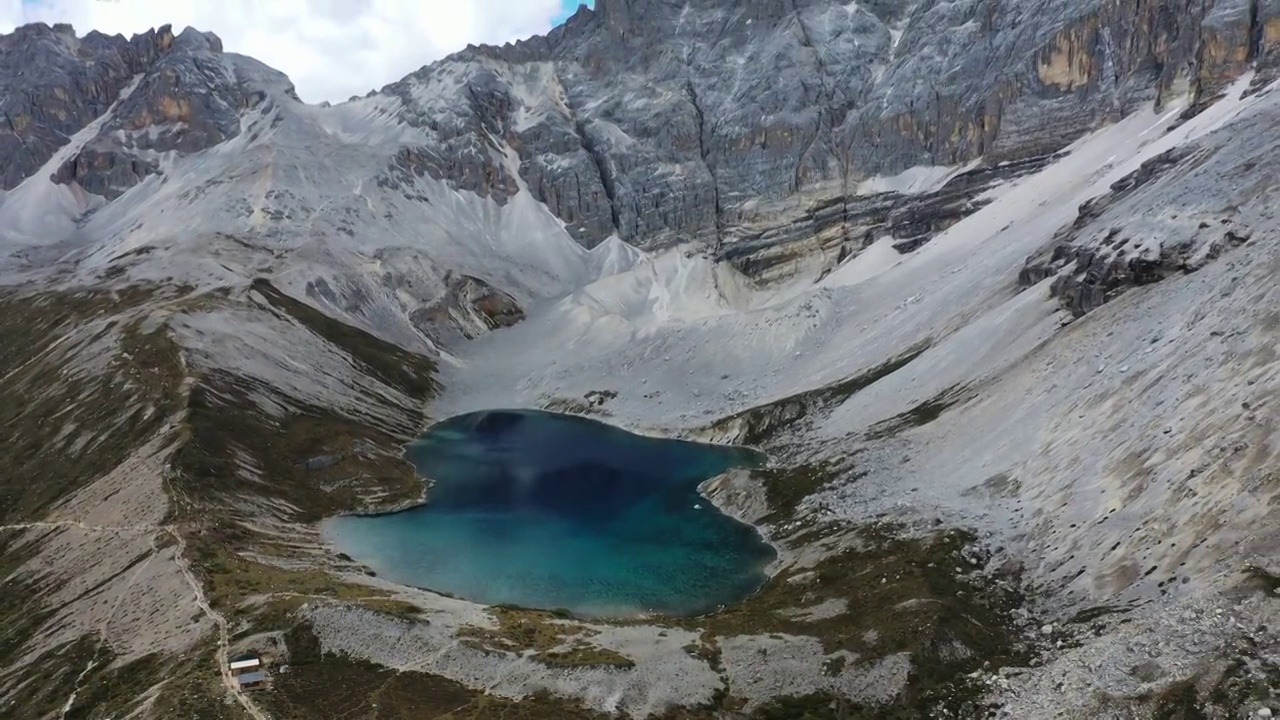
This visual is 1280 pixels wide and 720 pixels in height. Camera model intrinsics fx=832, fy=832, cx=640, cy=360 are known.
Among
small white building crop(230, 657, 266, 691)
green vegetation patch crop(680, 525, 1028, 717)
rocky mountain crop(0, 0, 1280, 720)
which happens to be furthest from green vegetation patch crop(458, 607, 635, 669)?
small white building crop(230, 657, 266, 691)

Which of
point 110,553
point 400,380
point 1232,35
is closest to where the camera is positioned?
point 110,553

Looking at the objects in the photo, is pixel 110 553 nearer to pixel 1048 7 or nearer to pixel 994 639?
pixel 994 639

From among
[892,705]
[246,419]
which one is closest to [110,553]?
[246,419]

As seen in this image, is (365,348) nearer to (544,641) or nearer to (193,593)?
(193,593)

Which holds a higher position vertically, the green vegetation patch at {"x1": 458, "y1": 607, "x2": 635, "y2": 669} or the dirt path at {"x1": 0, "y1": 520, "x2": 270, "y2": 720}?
the dirt path at {"x1": 0, "y1": 520, "x2": 270, "y2": 720}

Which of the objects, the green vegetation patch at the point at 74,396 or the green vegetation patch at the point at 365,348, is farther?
the green vegetation patch at the point at 365,348

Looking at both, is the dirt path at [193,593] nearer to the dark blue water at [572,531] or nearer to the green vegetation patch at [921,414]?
the dark blue water at [572,531]

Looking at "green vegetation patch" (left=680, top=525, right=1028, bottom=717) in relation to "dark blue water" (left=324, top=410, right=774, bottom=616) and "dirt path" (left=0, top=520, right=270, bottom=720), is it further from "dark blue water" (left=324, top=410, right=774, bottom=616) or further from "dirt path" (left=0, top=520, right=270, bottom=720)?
"dirt path" (left=0, top=520, right=270, bottom=720)

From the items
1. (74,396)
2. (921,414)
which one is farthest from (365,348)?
(921,414)

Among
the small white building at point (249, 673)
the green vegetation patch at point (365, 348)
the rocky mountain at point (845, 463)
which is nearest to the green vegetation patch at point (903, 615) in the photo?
the rocky mountain at point (845, 463)
